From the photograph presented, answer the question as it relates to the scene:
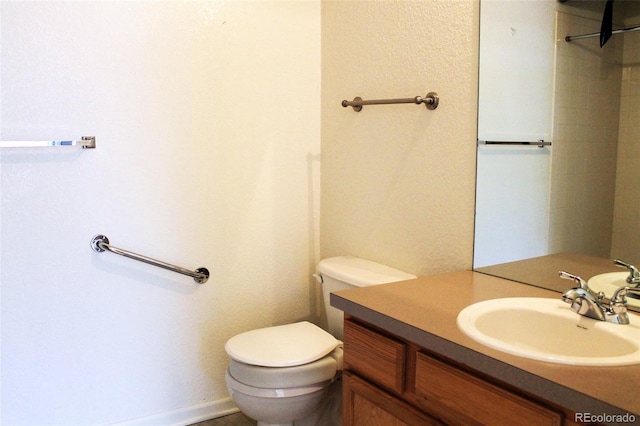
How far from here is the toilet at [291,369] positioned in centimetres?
178

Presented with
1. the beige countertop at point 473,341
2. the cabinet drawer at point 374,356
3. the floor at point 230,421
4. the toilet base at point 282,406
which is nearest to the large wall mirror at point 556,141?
the beige countertop at point 473,341

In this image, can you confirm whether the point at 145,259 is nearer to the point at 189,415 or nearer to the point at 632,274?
the point at 189,415

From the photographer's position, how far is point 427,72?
1.85 meters

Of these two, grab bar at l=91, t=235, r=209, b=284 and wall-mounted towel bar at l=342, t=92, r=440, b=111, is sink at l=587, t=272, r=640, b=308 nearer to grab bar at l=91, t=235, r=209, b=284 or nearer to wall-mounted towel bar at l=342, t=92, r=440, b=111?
wall-mounted towel bar at l=342, t=92, r=440, b=111

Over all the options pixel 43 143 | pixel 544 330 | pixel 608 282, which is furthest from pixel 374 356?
pixel 43 143

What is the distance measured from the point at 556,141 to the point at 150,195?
4.90 feet

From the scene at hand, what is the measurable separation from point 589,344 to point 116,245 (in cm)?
166

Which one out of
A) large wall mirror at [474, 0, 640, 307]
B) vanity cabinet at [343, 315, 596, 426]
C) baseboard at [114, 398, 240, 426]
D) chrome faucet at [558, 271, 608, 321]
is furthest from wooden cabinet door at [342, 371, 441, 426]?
baseboard at [114, 398, 240, 426]

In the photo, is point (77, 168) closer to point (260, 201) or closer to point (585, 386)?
point (260, 201)

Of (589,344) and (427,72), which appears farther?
(427,72)

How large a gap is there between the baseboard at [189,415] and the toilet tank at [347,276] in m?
0.62

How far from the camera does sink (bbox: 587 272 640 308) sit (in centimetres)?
139

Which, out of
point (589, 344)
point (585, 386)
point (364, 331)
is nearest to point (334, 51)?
point (364, 331)

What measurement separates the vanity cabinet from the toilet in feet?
0.97
